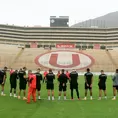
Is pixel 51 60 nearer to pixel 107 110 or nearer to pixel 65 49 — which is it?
pixel 65 49

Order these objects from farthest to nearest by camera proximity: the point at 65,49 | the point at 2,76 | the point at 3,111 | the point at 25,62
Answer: the point at 65,49 < the point at 25,62 < the point at 2,76 < the point at 3,111

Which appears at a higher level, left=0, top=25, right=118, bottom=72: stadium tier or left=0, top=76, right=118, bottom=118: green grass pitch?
left=0, top=76, right=118, bottom=118: green grass pitch

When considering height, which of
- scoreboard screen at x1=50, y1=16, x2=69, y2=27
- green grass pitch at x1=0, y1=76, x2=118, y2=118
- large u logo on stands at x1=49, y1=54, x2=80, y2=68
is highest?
scoreboard screen at x1=50, y1=16, x2=69, y2=27

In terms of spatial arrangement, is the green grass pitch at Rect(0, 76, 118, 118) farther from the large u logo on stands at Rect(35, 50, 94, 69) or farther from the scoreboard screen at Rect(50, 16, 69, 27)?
the scoreboard screen at Rect(50, 16, 69, 27)

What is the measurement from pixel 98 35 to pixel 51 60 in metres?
83.2

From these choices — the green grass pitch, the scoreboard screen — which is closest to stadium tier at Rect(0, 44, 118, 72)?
the green grass pitch

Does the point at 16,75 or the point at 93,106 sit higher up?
the point at 16,75

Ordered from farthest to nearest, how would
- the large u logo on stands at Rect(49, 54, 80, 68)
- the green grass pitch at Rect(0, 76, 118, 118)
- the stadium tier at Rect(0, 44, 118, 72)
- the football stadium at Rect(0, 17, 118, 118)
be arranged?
1. the large u logo on stands at Rect(49, 54, 80, 68)
2. the stadium tier at Rect(0, 44, 118, 72)
3. the football stadium at Rect(0, 17, 118, 118)
4. the green grass pitch at Rect(0, 76, 118, 118)

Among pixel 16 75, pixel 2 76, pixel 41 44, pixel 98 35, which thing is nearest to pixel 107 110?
pixel 16 75

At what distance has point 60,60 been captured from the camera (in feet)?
210

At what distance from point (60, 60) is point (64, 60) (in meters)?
0.88

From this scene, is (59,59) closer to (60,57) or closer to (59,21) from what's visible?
(60,57)

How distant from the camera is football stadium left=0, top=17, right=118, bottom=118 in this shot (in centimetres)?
1163

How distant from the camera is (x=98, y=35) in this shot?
14275 cm
